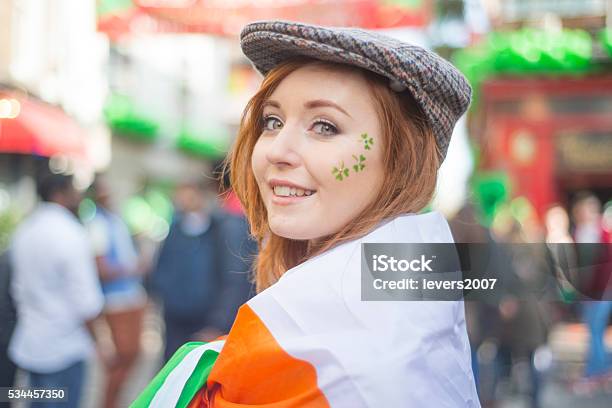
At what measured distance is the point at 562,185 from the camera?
34.6 feet

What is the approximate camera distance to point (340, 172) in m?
1.12

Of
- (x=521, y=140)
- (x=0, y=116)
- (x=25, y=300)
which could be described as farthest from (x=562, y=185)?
(x=25, y=300)

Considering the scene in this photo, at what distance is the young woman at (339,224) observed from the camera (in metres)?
0.96

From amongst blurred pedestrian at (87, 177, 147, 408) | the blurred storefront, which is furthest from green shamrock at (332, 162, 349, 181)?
the blurred storefront

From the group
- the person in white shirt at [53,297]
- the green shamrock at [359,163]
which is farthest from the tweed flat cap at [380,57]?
the person in white shirt at [53,297]

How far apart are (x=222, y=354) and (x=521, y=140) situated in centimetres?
939

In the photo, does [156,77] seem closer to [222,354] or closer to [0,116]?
[0,116]

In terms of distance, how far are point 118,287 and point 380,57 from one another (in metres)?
3.19

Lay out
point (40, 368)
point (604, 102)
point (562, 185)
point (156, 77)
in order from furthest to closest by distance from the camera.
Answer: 1. point (156, 77)
2. point (562, 185)
3. point (604, 102)
4. point (40, 368)

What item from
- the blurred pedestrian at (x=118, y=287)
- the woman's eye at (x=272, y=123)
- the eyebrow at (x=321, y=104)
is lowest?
the blurred pedestrian at (x=118, y=287)

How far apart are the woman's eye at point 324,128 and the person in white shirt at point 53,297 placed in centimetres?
129

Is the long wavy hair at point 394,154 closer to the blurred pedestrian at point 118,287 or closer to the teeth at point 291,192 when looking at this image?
the teeth at point 291,192

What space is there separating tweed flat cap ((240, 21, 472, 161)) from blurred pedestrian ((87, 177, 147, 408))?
2.70 m

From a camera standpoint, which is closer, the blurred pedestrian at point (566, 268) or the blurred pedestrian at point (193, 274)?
the blurred pedestrian at point (566, 268)
